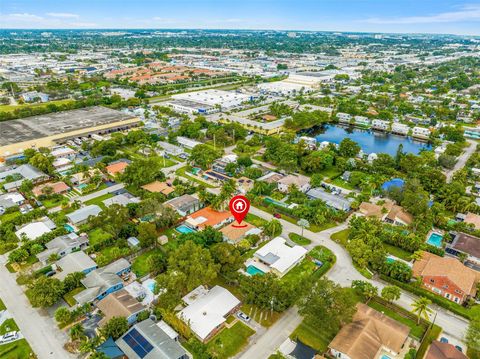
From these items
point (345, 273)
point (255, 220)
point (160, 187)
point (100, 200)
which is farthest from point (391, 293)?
point (100, 200)

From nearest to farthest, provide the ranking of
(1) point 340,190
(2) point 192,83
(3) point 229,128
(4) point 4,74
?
(1) point 340,190 < (3) point 229,128 < (2) point 192,83 < (4) point 4,74

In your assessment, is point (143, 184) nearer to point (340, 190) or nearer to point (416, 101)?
point (340, 190)

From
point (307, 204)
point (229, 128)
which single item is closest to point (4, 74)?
point (229, 128)

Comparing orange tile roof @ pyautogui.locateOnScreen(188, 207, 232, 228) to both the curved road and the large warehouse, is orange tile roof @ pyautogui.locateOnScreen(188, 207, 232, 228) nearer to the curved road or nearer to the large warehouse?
the curved road

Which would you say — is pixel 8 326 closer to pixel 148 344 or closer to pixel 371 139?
pixel 148 344

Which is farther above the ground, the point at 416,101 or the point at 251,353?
the point at 416,101

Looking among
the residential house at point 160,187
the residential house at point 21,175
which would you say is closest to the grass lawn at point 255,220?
the residential house at point 160,187

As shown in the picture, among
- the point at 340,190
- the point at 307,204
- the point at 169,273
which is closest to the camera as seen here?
the point at 169,273
